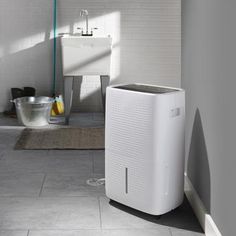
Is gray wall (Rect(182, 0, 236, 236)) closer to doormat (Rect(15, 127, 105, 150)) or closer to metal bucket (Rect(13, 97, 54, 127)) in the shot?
doormat (Rect(15, 127, 105, 150))

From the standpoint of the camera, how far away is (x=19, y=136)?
4.50 m

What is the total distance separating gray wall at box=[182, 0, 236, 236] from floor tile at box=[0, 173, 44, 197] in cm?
92

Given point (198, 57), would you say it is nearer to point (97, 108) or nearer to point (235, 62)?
point (235, 62)

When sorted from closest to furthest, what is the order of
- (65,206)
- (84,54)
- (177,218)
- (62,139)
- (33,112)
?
(177,218) < (65,206) < (62,139) < (33,112) < (84,54)

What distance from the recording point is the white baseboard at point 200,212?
238cm

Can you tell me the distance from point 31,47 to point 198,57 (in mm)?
3132

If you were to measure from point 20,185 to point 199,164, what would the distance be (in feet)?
3.67

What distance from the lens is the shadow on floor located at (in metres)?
2.62

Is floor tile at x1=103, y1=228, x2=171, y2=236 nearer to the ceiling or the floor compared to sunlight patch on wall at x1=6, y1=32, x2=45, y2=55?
nearer to the floor

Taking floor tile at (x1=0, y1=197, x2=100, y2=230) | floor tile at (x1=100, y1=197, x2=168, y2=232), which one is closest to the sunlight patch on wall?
floor tile at (x1=0, y1=197, x2=100, y2=230)

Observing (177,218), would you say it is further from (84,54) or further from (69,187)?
(84,54)

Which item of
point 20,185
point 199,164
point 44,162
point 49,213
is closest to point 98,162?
point 44,162

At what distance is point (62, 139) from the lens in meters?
4.41

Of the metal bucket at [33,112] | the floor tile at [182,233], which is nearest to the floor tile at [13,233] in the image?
the floor tile at [182,233]
